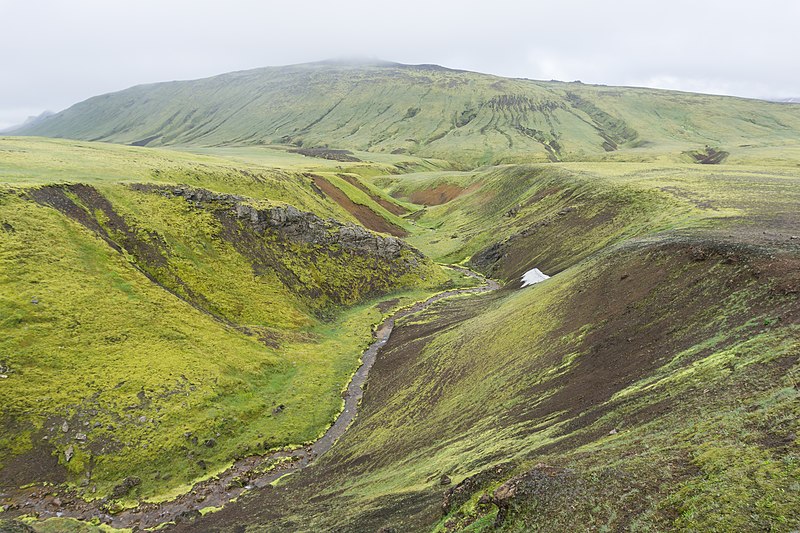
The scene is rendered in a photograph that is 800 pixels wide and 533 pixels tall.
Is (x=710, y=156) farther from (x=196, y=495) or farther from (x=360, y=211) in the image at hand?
(x=196, y=495)

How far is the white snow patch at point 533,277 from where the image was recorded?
208ft

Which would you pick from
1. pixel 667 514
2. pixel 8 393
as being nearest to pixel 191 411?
pixel 8 393

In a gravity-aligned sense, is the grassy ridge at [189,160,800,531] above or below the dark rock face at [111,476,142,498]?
above

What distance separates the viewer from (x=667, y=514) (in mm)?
14062

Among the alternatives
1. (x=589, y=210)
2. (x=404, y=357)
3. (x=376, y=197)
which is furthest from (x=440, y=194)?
(x=404, y=357)

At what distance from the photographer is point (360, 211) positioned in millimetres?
116312

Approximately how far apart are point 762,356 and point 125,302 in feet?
175

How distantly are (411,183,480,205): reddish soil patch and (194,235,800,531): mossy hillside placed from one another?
4111 inches

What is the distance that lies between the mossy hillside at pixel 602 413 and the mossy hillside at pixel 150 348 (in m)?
8.35

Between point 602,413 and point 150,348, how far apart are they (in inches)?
1626

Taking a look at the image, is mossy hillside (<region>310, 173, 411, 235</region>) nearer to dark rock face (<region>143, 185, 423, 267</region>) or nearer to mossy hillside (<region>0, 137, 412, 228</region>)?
mossy hillside (<region>0, 137, 412, 228</region>)

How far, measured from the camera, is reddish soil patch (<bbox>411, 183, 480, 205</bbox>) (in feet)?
495

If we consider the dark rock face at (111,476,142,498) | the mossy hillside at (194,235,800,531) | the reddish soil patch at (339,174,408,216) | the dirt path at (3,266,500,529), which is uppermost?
the reddish soil patch at (339,174,408,216)

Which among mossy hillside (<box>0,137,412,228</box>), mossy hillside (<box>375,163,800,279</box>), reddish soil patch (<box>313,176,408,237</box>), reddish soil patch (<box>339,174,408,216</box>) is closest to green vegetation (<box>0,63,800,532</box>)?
mossy hillside (<box>375,163,800,279</box>)
